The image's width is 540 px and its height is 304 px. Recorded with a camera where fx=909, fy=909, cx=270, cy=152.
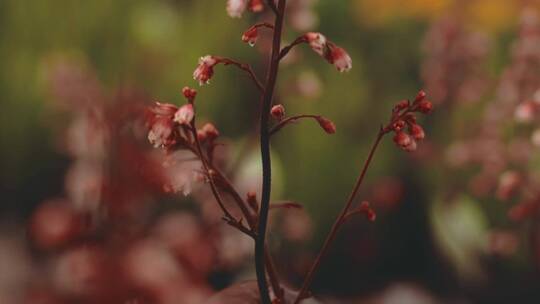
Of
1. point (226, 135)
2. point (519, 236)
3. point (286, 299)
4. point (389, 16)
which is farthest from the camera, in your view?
point (389, 16)

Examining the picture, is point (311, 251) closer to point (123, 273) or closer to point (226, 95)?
Result: point (226, 95)

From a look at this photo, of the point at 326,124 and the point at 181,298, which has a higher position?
the point at 326,124

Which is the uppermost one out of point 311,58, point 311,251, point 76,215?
point 76,215

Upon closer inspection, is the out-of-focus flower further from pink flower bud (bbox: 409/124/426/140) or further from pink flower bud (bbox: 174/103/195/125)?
pink flower bud (bbox: 409/124/426/140)

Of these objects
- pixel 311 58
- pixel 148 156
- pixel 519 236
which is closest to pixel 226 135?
pixel 311 58

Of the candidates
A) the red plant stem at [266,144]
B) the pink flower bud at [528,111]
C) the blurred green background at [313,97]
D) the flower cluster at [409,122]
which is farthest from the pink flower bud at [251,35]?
the blurred green background at [313,97]

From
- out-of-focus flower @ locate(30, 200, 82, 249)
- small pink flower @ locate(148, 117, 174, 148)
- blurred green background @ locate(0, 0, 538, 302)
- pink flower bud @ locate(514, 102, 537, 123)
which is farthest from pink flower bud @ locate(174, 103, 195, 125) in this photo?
blurred green background @ locate(0, 0, 538, 302)

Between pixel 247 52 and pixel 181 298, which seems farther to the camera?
pixel 247 52

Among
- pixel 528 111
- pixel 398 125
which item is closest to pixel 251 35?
pixel 398 125
